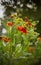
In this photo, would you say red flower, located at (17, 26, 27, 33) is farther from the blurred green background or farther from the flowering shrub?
the blurred green background

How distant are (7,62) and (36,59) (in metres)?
0.27

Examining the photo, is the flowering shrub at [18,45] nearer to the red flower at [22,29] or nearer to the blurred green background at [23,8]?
the red flower at [22,29]

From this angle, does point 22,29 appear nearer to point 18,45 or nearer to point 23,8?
point 18,45

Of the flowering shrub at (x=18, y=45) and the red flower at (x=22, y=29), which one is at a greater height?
the red flower at (x=22, y=29)

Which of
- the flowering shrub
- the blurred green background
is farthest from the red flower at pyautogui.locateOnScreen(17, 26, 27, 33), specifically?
the blurred green background

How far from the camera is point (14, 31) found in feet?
6.84

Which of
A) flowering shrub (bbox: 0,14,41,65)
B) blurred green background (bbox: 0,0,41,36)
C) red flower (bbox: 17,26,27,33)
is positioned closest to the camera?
flowering shrub (bbox: 0,14,41,65)

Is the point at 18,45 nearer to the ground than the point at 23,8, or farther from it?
farther from it

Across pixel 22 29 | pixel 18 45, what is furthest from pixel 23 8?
pixel 18 45

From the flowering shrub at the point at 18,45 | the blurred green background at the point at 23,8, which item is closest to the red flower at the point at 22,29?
the flowering shrub at the point at 18,45

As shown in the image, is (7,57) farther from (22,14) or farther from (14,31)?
(22,14)

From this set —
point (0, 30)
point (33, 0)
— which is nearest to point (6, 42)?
point (0, 30)

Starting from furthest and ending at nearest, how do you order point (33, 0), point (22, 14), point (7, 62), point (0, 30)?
point (33, 0) < point (22, 14) < point (0, 30) < point (7, 62)

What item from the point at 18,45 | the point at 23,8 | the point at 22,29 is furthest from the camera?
the point at 23,8
